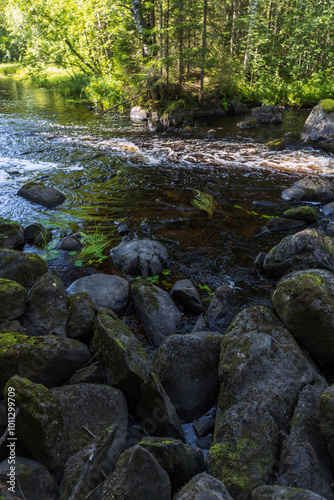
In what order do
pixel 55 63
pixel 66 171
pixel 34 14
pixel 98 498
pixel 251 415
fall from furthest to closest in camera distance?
pixel 55 63, pixel 34 14, pixel 66 171, pixel 251 415, pixel 98 498

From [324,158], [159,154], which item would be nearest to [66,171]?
[159,154]

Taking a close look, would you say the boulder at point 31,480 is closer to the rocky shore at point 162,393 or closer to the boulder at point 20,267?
the rocky shore at point 162,393

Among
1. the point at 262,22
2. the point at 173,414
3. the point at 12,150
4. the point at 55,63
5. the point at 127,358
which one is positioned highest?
the point at 262,22

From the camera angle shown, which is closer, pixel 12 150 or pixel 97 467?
pixel 97 467

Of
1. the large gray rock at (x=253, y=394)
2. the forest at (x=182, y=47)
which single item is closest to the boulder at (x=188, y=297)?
the large gray rock at (x=253, y=394)

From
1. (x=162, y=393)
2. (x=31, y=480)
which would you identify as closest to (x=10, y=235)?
(x=162, y=393)

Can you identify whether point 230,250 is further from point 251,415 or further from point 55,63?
point 55,63

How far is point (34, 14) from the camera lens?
19703 mm

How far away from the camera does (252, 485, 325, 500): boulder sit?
6.22ft

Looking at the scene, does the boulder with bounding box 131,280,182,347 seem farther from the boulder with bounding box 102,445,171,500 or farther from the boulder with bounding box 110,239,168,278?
the boulder with bounding box 102,445,171,500

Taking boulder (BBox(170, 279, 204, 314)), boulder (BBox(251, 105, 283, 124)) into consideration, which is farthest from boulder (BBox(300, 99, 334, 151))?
boulder (BBox(170, 279, 204, 314))

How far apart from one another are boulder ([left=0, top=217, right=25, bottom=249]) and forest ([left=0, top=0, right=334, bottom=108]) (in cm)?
1236

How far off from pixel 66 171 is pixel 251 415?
350 inches

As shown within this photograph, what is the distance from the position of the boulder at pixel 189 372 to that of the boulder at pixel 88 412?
55cm
